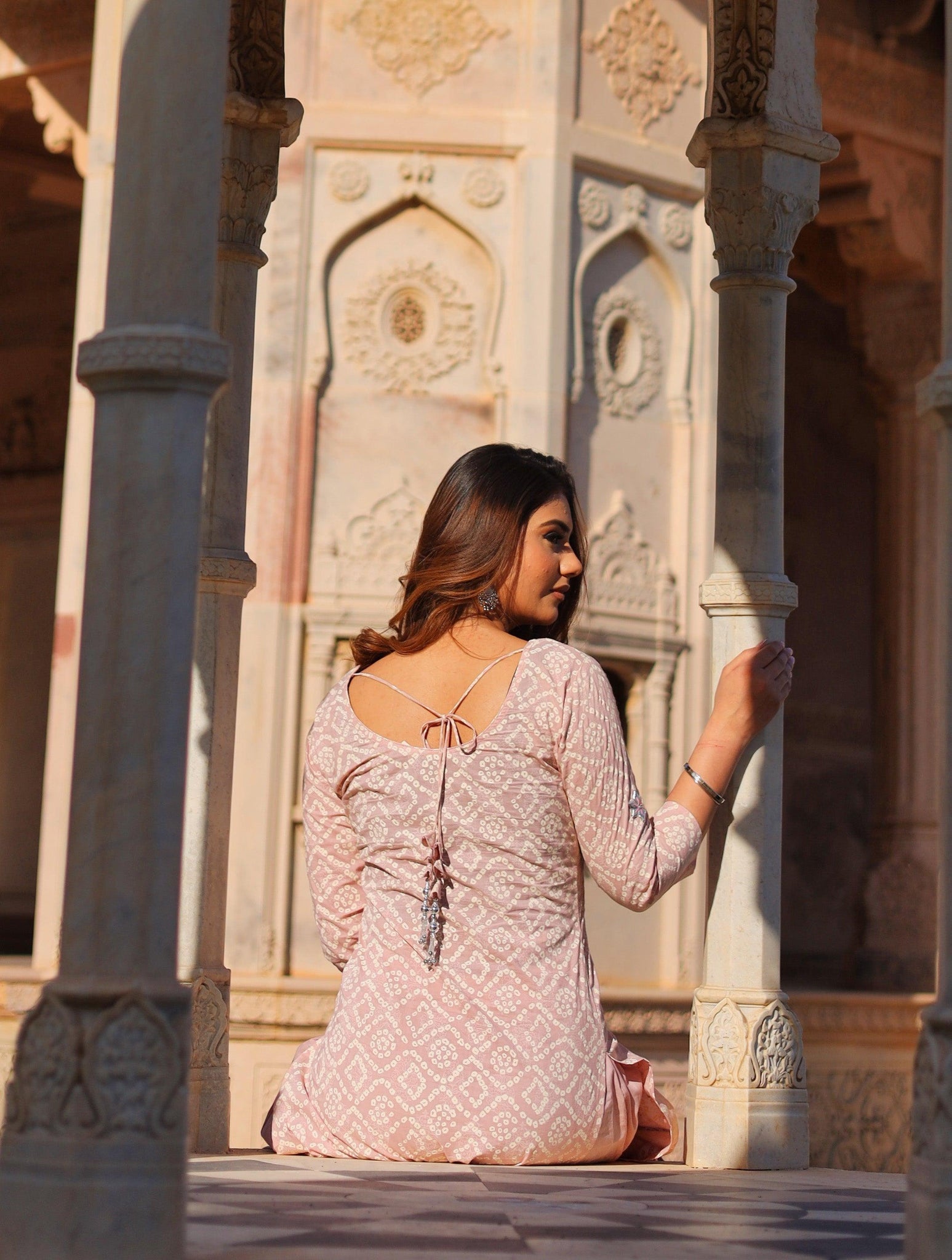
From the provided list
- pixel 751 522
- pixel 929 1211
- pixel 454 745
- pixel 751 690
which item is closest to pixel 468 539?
pixel 454 745

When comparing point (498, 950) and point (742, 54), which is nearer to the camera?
point (498, 950)

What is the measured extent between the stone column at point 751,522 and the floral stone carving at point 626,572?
14.9ft

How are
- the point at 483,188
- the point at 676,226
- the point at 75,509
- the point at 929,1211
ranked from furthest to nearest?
the point at 676,226 < the point at 483,188 < the point at 75,509 < the point at 929,1211

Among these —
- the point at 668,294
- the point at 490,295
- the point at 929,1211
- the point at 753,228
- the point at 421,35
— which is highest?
the point at 421,35

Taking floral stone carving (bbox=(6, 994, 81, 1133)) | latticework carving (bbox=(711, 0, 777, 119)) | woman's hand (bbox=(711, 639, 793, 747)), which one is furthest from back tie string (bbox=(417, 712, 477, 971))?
latticework carving (bbox=(711, 0, 777, 119))

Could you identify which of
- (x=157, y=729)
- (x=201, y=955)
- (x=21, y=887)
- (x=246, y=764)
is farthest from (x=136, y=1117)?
(x=21, y=887)

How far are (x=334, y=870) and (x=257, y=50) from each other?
1811mm

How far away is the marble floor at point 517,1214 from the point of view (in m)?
2.02

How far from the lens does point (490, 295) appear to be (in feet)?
27.9

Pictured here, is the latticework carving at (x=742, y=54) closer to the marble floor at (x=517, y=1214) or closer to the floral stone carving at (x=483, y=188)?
the marble floor at (x=517, y=1214)

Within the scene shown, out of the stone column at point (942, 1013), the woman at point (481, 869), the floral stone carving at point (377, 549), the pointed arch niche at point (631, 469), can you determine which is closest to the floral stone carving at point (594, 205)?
the pointed arch niche at point (631, 469)

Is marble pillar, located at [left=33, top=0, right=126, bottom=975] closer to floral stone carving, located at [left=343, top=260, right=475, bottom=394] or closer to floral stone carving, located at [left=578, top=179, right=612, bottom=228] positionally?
floral stone carving, located at [left=343, top=260, right=475, bottom=394]

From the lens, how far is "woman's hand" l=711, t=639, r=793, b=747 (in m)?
3.23

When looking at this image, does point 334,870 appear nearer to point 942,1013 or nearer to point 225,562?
point 225,562
